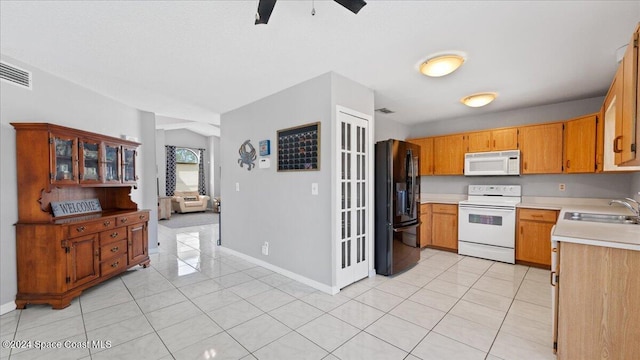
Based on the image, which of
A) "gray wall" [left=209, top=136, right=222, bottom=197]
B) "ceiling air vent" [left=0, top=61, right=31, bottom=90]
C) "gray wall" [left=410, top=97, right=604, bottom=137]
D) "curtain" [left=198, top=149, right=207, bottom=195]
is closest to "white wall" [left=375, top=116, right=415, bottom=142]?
"gray wall" [left=410, top=97, right=604, bottom=137]

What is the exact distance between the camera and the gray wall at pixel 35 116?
8.06 feet

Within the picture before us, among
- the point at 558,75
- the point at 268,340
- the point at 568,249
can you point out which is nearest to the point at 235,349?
the point at 268,340

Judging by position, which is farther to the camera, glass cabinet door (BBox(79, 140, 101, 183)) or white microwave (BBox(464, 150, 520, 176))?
white microwave (BBox(464, 150, 520, 176))

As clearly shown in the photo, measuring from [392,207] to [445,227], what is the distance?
72.0 inches

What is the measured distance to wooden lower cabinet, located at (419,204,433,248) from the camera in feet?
15.1

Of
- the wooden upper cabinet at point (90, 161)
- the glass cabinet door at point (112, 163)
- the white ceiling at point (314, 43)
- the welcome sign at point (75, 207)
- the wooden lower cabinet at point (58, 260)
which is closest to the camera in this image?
the white ceiling at point (314, 43)

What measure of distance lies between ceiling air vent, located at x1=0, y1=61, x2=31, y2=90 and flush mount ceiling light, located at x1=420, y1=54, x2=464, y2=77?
407cm

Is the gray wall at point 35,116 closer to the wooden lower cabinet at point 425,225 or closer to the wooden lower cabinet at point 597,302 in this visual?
the wooden lower cabinet at point 597,302

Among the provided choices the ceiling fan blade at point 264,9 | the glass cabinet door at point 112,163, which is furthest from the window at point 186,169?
the ceiling fan blade at point 264,9

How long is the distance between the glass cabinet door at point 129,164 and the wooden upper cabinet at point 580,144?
6.26 meters

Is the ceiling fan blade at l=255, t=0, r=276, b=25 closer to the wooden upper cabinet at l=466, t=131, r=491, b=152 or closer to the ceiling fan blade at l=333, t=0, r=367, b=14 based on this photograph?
the ceiling fan blade at l=333, t=0, r=367, b=14

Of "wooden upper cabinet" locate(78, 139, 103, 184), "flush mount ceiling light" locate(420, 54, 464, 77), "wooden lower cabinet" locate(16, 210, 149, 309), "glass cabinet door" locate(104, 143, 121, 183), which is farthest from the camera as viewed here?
"glass cabinet door" locate(104, 143, 121, 183)

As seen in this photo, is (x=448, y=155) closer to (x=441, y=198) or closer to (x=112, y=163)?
(x=441, y=198)

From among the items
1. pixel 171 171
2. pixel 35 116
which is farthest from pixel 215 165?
pixel 35 116
